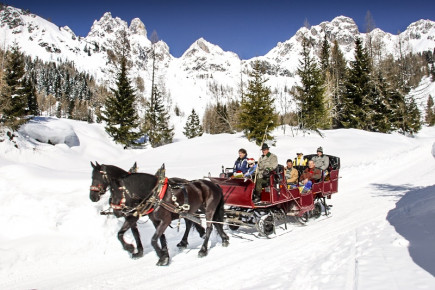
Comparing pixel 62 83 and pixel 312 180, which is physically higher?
pixel 62 83

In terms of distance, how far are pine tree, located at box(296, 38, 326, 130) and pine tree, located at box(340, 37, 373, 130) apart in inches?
259

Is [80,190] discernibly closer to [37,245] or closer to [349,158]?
[37,245]

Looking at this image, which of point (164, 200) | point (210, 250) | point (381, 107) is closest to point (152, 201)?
point (164, 200)

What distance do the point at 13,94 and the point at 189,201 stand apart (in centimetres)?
2614

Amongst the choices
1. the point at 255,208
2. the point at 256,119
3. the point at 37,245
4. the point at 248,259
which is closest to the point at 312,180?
the point at 255,208

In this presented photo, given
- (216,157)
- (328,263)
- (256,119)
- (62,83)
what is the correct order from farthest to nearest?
(62,83), (256,119), (216,157), (328,263)

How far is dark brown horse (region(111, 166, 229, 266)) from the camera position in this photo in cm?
535

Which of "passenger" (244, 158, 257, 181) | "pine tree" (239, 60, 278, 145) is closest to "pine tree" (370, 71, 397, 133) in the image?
"pine tree" (239, 60, 278, 145)

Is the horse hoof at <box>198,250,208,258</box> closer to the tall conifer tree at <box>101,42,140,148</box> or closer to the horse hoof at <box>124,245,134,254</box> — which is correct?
the horse hoof at <box>124,245,134,254</box>

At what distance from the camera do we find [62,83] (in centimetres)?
12444

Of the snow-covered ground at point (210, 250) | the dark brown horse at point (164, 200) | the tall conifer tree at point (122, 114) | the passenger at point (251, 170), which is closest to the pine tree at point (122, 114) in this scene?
the tall conifer tree at point (122, 114)

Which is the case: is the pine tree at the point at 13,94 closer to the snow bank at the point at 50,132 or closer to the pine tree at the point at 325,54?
the snow bank at the point at 50,132

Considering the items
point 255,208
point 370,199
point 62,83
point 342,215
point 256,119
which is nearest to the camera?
point 255,208

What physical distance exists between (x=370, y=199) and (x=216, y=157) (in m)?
10.4
